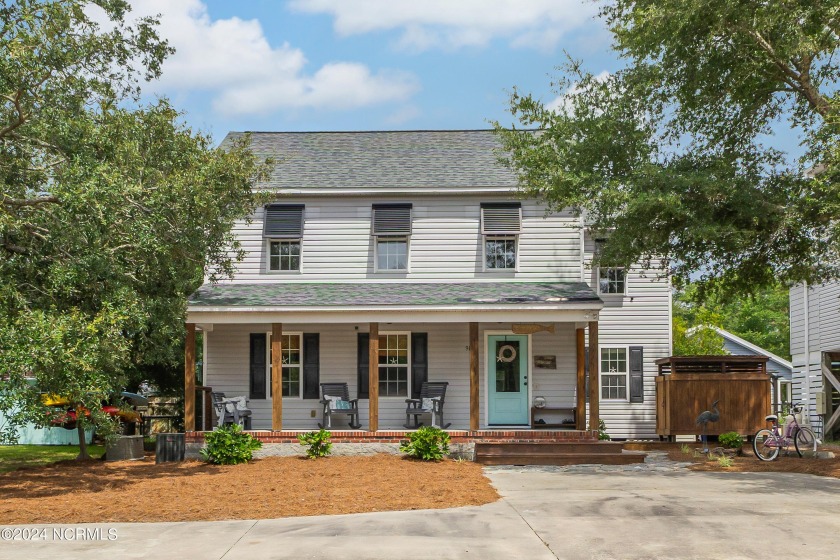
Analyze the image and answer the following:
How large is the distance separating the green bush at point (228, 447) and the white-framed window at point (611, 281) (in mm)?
10585

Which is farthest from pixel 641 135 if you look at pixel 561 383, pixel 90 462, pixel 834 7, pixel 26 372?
pixel 90 462

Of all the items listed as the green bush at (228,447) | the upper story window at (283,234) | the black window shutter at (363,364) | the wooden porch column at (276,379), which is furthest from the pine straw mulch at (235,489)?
the upper story window at (283,234)

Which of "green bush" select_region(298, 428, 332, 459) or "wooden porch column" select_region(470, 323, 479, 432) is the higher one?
"wooden porch column" select_region(470, 323, 479, 432)

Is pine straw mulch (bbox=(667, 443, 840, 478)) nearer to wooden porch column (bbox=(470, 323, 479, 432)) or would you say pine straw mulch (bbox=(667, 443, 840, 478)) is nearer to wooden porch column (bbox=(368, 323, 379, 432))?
wooden porch column (bbox=(470, 323, 479, 432))

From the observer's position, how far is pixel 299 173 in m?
21.8

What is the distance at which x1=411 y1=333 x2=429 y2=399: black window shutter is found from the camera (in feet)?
66.7

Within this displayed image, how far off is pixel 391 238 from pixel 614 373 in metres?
6.93

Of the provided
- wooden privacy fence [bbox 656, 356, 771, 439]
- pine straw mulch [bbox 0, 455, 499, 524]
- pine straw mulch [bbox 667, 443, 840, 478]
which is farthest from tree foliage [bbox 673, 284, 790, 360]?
pine straw mulch [bbox 0, 455, 499, 524]

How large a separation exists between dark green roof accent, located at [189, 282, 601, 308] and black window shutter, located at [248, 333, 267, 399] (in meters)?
1.26

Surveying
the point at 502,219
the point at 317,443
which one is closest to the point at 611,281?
the point at 502,219

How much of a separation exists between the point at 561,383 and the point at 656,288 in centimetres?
454

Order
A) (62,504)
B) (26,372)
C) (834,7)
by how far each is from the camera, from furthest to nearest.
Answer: (834,7)
(26,372)
(62,504)

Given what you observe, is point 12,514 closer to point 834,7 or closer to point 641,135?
point 641,135

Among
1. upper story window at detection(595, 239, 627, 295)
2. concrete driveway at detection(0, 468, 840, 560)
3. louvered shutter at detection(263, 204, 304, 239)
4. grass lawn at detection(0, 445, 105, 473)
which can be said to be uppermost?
louvered shutter at detection(263, 204, 304, 239)
